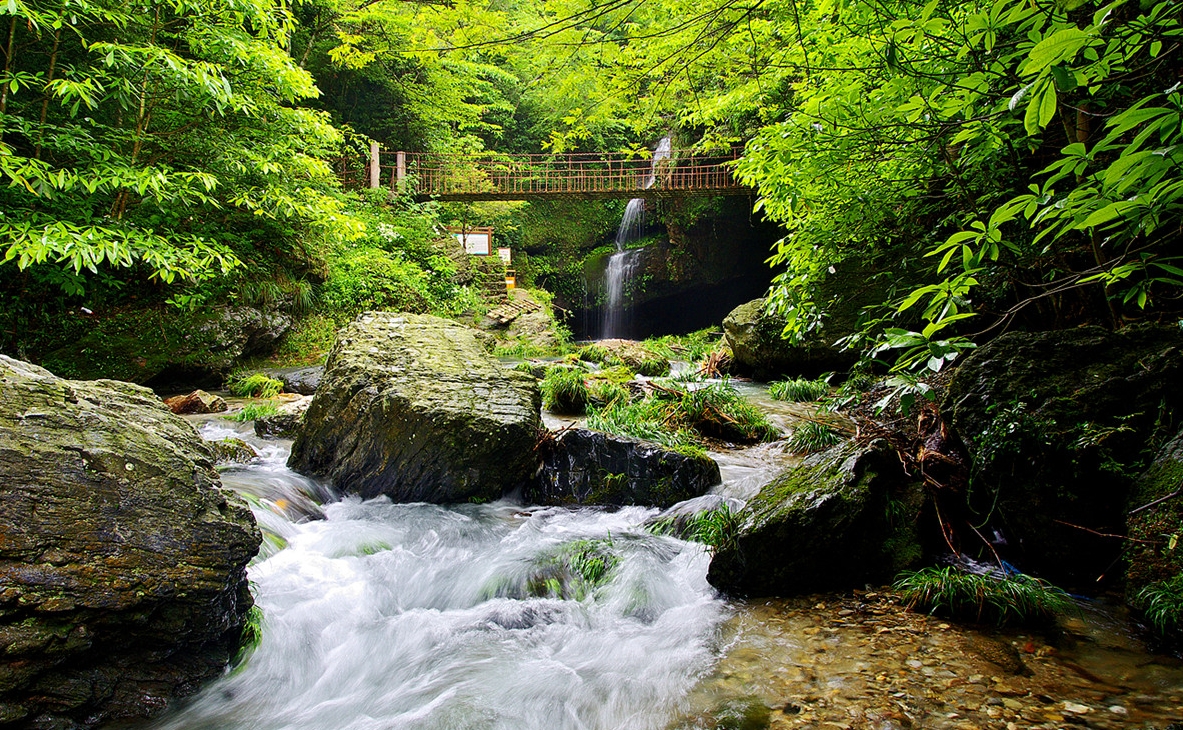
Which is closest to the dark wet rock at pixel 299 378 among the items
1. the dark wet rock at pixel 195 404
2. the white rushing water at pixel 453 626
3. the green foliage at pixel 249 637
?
the dark wet rock at pixel 195 404

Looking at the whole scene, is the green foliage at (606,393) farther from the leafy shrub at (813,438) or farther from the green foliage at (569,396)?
the leafy shrub at (813,438)

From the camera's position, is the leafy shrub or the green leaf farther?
the leafy shrub

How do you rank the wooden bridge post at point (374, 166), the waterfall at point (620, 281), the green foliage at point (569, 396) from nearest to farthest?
the green foliage at point (569, 396) < the wooden bridge post at point (374, 166) < the waterfall at point (620, 281)

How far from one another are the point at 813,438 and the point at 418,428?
3475 millimetres

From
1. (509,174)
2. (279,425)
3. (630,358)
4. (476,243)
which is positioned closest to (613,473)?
(279,425)

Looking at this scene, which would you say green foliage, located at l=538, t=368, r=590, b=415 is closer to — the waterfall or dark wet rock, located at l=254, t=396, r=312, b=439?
dark wet rock, located at l=254, t=396, r=312, b=439

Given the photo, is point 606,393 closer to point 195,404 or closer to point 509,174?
point 195,404

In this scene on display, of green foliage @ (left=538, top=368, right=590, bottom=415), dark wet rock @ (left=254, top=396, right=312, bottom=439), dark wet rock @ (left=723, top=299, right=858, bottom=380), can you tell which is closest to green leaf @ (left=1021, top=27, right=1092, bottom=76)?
green foliage @ (left=538, top=368, right=590, bottom=415)

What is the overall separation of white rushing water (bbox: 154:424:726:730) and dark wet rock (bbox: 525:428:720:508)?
229 millimetres

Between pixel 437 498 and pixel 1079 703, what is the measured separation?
3.86 m

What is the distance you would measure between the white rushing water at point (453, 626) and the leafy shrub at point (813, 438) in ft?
6.00

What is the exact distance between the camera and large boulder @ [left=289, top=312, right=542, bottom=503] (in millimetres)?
4383

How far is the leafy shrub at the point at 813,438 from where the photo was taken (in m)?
5.11

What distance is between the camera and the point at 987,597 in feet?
8.07
